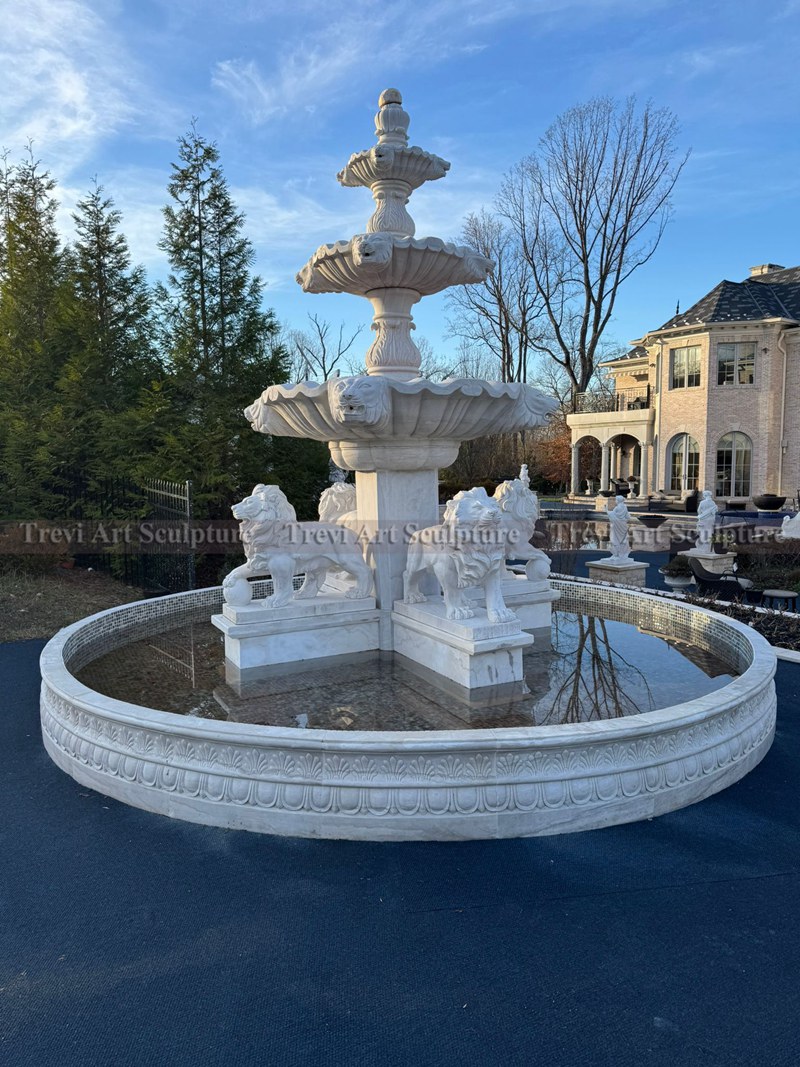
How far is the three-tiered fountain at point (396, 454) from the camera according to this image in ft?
16.1

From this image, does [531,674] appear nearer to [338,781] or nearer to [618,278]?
[338,781]

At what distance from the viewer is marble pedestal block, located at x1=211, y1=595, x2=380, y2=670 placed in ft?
17.6

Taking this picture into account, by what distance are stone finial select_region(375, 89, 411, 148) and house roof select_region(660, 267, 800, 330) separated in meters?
23.7

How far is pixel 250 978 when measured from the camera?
2564mm

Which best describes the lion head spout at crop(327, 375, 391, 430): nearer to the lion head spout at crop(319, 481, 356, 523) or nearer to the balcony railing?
the lion head spout at crop(319, 481, 356, 523)

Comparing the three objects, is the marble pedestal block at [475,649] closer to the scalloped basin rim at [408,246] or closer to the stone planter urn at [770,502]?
the scalloped basin rim at [408,246]

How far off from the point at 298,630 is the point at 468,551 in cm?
168

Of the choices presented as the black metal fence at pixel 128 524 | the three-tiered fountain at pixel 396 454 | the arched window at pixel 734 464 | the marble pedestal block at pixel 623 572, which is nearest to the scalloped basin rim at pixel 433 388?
the three-tiered fountain at pixel 396 454

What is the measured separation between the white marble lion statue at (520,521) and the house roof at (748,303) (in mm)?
23678

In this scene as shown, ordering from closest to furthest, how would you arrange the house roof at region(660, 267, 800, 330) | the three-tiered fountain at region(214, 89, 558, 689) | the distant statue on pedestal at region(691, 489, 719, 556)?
the three-tiered fountain at region(214, 89, 558, 689)
the distant statue on pedestal at region(691, 489, 719, 556)
the house roof at region(660, 267, 800, 330)

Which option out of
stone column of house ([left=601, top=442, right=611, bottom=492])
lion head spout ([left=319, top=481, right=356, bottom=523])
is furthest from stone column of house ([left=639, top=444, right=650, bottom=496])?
lion head spout ([left=319, top=481, right=356, bottom=523])

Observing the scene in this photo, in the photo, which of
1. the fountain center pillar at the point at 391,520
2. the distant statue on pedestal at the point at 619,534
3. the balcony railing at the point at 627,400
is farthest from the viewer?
the balcony railing at the point at 627,400

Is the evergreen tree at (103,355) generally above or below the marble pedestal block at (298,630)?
above

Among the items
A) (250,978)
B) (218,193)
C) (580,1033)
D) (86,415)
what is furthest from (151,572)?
(580,1033)
